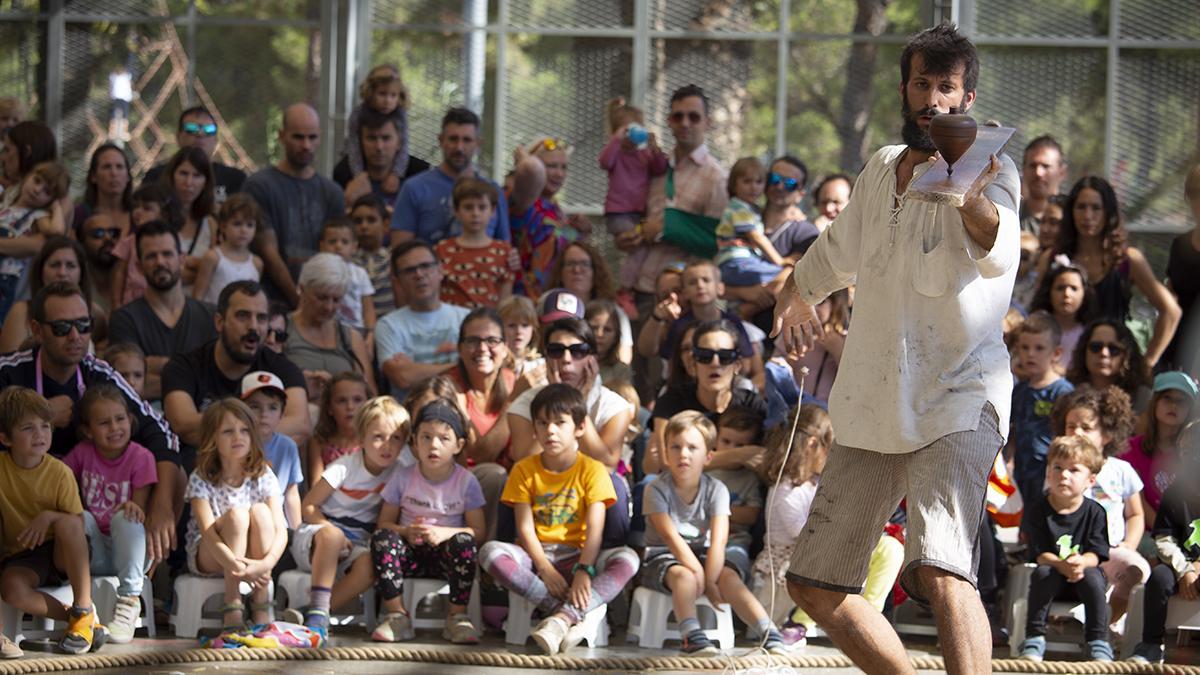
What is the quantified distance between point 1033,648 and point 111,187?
5383mm

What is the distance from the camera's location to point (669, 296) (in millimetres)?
8688

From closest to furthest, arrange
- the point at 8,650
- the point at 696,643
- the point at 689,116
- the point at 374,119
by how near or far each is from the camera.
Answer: the point at 8,650 → the point at 696,643 → the point at 689,116 → the point at 374,119

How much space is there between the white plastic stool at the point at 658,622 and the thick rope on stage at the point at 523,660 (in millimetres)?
404

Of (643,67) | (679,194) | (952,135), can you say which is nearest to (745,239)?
(679,194)

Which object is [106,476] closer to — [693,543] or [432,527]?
[432,527]

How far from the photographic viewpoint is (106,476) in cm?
698

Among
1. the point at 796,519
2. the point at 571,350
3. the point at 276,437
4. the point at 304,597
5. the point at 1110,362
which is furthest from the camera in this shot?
the point at 1110,362

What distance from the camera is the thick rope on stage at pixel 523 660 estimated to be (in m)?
6.21

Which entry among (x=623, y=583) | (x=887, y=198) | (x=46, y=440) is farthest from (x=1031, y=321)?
(x=46, y=440)

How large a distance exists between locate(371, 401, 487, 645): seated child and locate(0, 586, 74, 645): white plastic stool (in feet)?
3.97

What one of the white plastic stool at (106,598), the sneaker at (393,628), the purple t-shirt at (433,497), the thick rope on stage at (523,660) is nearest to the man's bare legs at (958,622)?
the thick rope on stage at (523,660)

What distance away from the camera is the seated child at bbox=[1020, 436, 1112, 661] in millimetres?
6684

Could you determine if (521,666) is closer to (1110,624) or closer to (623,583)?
(623,583)

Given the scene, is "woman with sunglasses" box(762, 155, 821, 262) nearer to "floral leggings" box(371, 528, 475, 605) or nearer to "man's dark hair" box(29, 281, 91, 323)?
"floral leggings" box(371, 528, 475, 605)
